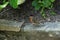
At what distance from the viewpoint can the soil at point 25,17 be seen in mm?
1833

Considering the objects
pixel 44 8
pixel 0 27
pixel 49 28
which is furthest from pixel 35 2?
pixel 0 27

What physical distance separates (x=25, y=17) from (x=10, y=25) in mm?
220

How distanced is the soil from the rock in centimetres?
6

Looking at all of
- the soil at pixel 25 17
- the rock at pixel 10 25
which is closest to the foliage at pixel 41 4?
the soil at pixel 25 17

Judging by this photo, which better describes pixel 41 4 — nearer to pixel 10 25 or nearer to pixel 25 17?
pixel 25 17

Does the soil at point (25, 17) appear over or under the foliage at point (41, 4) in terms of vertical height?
under

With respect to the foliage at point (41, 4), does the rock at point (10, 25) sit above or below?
below

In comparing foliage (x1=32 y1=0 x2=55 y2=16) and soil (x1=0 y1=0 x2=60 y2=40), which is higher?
foliage (x1=32 y1=0 x2=55 y2=16)

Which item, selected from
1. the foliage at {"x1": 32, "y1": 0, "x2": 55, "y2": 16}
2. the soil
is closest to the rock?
the soil

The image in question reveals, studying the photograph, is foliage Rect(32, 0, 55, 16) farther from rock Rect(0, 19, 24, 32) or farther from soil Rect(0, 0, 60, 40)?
rock Rect(0, 19, 24, 32)

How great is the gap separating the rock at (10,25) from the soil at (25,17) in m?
0.06

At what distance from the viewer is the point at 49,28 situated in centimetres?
179

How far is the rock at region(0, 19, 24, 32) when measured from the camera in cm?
182

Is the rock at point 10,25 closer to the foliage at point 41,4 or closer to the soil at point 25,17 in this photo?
the soil at point 25,17
